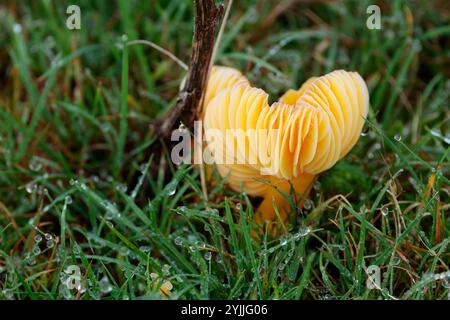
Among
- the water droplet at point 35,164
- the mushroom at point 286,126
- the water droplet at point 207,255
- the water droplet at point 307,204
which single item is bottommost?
the water droplet at point 207,255

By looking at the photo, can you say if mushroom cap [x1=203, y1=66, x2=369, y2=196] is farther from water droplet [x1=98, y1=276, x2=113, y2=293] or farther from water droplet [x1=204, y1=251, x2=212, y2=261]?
water droplet [x1=98, y1=276, x2=113, y2=293]

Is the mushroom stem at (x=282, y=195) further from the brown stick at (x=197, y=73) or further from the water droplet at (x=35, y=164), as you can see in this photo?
the water droplet at (x=35, y=164)

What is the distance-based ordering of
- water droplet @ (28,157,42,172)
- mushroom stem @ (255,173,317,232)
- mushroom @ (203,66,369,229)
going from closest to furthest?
mushroom @ (203,66,369,229) < mushroom stem @ (255,173,317,232) < water droplet @ (28,157,42,172)

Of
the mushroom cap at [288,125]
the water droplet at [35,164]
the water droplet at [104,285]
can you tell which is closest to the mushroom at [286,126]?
the mushroom cap at [288,125]

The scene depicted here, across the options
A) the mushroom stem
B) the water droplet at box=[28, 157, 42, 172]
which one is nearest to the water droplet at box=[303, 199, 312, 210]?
the mushroom stem

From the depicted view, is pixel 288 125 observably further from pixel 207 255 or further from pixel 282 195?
pixel 207 255
